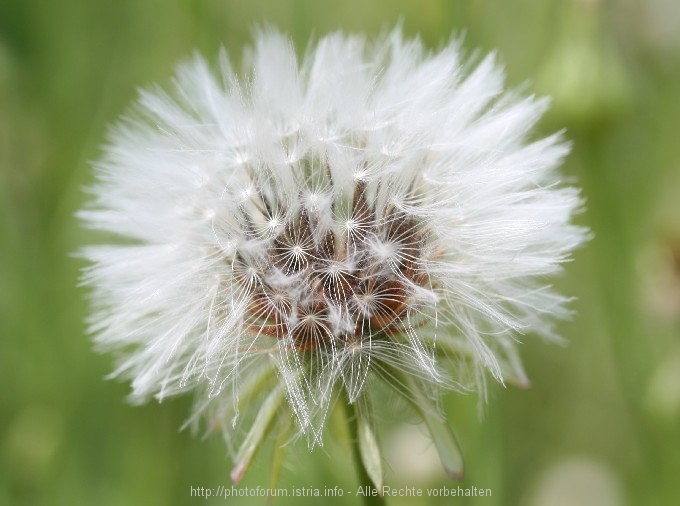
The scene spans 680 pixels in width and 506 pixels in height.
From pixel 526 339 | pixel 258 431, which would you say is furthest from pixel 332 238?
pixel 526 339

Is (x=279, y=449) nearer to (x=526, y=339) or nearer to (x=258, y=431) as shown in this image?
(x=258, y=431)

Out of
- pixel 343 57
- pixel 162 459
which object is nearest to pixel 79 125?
pixel 162 459

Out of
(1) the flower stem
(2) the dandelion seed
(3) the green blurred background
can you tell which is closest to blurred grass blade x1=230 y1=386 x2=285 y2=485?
(2) the dandelion seed

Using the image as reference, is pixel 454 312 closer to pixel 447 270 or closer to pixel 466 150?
pixel 447 270

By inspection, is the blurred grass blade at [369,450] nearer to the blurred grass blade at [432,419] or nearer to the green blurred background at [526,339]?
the blurred grass blade at [432,419]

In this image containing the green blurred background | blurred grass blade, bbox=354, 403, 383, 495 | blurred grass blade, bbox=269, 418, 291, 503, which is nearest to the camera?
blurred grass blade, bbox=354, 403, 383, 495

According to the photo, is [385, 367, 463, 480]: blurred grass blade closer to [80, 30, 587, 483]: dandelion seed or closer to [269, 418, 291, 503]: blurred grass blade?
[80, 30, 587, 483]: dandelion seed
